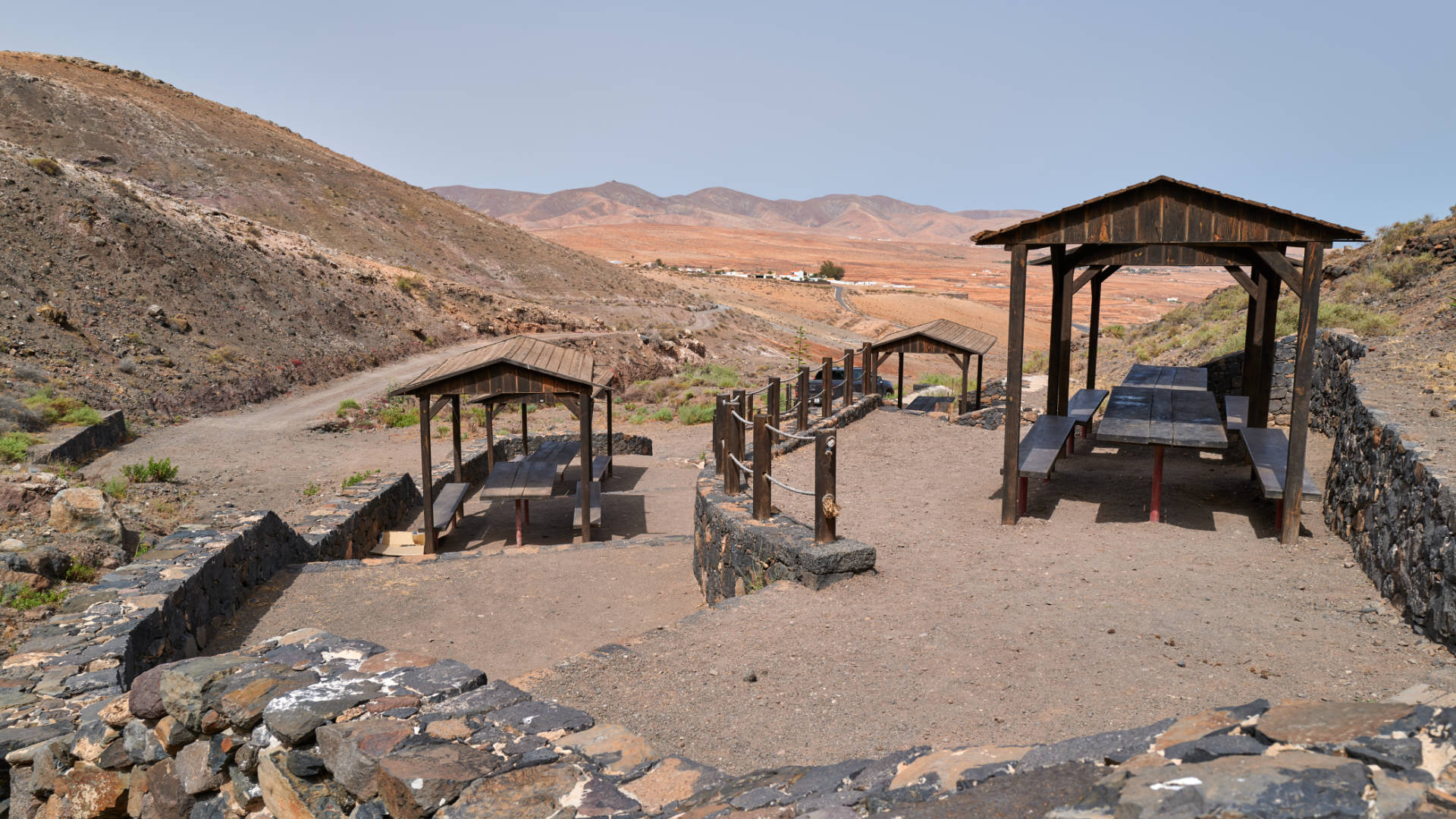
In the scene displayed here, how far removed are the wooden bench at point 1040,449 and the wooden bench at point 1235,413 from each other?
209 cm

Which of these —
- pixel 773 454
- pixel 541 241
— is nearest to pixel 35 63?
pixel 541 241

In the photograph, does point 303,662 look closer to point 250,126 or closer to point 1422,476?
point 1422,476

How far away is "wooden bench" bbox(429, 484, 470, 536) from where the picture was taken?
11383mm

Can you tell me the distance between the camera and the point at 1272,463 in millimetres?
8055

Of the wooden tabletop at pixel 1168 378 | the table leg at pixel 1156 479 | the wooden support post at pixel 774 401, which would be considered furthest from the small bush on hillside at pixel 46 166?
the table leg at pixel 1156 479

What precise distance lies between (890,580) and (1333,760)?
15.4 ft

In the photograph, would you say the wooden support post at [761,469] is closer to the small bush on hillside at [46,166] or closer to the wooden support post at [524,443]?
the wooden support post at [524,443]

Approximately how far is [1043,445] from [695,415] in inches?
500

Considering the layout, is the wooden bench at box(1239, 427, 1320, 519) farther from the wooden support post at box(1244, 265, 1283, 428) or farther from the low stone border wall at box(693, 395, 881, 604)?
the low stone border wall at box(693, 395, 881, 604)

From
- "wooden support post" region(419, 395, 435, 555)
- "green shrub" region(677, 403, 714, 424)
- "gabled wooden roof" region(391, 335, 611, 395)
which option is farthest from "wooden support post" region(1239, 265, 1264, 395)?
"green shrub" region(677, 403, 714, 424)

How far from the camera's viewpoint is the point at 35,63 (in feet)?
168

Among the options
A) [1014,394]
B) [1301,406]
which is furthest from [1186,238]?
[1014,394]

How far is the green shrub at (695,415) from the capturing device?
21.1 m

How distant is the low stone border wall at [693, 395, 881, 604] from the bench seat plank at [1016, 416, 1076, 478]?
2406mm
